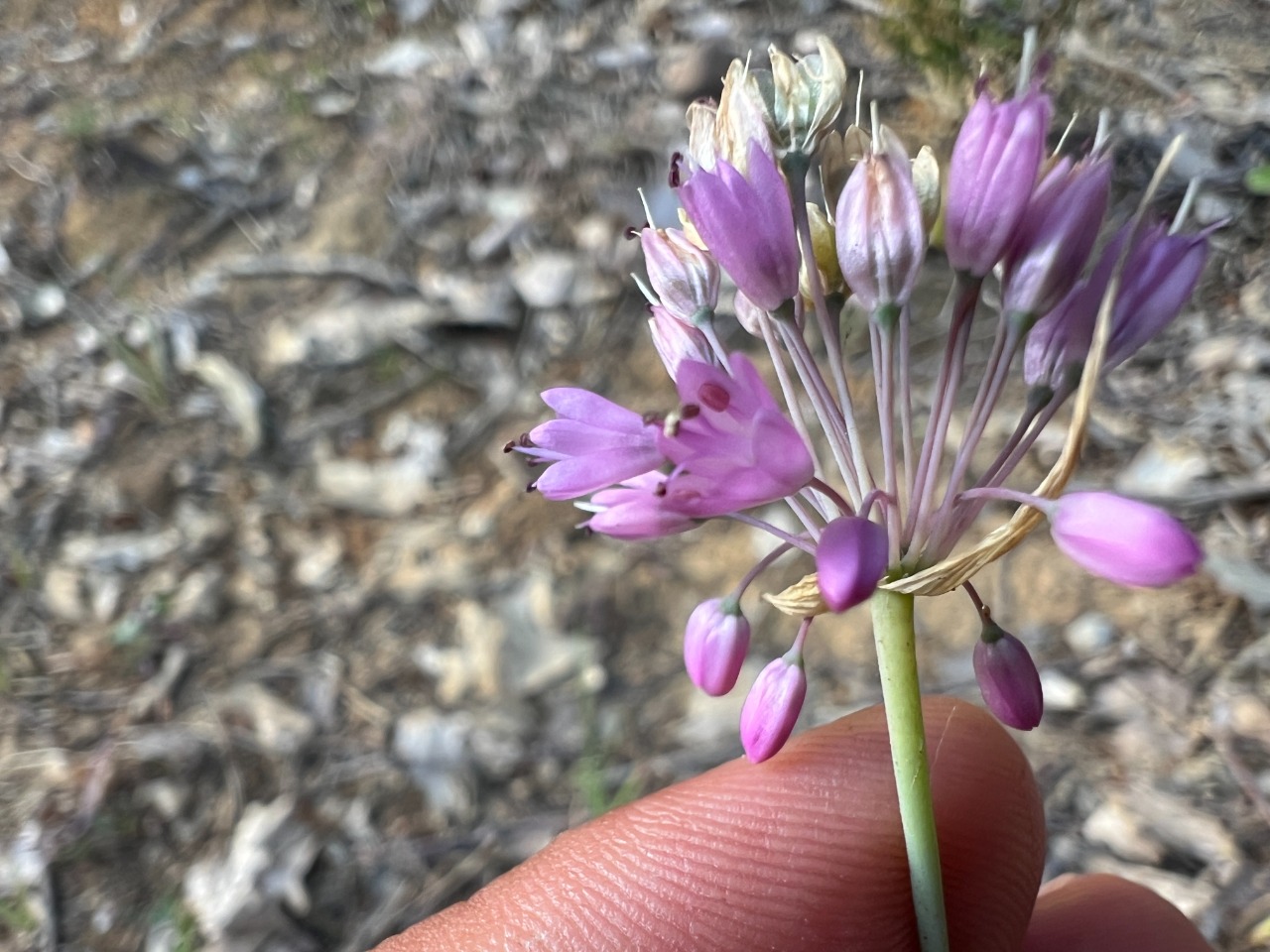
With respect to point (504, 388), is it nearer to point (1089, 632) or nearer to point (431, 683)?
Answer: point (431, 683)

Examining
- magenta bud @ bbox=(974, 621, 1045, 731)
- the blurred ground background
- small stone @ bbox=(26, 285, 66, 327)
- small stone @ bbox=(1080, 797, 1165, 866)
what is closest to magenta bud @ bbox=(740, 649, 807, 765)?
magenta bud @ bbox=(974, 621, 1045, 731)

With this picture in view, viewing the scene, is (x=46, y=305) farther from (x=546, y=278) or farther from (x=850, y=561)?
(x=850, y=561)

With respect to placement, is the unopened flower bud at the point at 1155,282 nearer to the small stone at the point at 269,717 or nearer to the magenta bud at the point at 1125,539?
the magenta bud at the point at 1125,539

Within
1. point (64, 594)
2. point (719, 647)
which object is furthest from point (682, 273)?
point (64, 594)

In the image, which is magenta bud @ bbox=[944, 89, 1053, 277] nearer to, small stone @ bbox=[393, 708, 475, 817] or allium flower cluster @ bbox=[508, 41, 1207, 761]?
allium flower cluster @ bbox=[508, 41, 1207, 761]

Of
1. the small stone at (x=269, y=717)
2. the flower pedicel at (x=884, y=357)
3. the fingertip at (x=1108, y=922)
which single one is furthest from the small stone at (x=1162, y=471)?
the small stone at (x=269, y=717)

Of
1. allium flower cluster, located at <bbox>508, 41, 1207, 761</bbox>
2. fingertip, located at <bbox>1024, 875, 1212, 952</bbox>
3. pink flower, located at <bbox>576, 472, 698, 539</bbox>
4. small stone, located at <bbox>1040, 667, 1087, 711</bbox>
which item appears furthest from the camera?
small stone, located at <bbox>1040, 667, 1087, 711</bbox>
